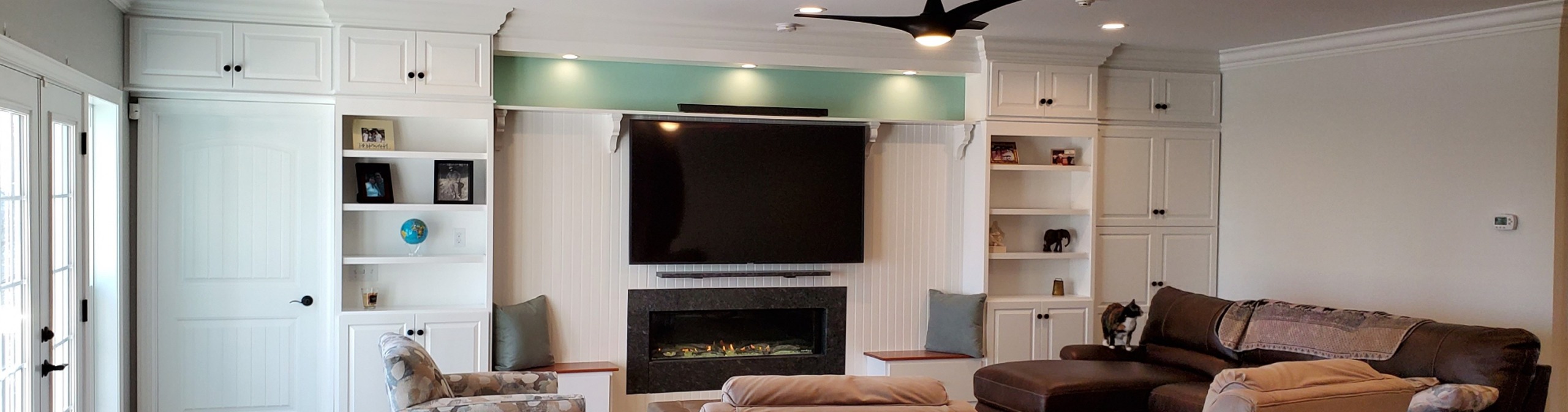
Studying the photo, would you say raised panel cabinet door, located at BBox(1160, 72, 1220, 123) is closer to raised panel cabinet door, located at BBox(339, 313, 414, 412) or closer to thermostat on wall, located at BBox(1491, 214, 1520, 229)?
thermostat on wall, located at BBox(1491, 214, 1520, 229)

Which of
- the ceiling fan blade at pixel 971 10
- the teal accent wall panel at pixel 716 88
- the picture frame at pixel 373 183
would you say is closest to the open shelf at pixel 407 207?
the picture frame at pixel 373 183

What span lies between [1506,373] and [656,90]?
3.97 m

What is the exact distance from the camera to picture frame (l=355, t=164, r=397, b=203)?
5285 millimetres

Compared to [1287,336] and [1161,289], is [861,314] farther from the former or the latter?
[1287,336]

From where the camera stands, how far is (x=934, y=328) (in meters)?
6.18

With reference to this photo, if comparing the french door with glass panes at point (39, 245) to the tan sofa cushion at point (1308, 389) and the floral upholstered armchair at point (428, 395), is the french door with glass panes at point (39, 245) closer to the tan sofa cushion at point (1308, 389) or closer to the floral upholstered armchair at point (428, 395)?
the floral upholstered armchair at point (428, 395)

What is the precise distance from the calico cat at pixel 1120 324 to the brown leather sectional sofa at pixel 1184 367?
5 cm

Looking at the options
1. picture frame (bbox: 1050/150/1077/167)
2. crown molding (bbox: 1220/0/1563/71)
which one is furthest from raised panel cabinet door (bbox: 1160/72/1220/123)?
picture frame (bbox: 1050/150/1077/167)

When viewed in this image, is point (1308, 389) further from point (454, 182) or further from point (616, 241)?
point (454, 182)

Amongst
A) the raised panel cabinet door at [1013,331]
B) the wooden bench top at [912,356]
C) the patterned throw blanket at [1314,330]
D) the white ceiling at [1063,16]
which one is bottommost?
the wooden bench top at [912,356]

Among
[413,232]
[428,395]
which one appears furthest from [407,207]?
[428,395]

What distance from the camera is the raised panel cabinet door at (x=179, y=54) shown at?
15.9ft

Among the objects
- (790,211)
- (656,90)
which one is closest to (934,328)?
(790,211)

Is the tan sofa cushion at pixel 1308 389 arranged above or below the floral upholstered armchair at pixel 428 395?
above
